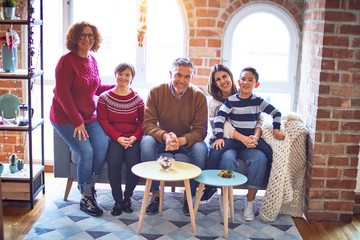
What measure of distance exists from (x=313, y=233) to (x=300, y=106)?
1210mm

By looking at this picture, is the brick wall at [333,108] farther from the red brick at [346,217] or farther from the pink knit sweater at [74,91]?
the pink knit sweater at [74,91]

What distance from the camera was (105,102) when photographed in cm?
362

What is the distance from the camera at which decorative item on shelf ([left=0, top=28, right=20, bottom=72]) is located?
347cm

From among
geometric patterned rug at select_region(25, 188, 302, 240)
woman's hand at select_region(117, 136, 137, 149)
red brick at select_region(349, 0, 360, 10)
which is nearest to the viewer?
geometric patterned rug at select_region(25, 188, 302, 240)

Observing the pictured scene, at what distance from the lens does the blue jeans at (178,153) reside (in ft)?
11.4

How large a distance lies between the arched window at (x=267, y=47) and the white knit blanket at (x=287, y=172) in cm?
67

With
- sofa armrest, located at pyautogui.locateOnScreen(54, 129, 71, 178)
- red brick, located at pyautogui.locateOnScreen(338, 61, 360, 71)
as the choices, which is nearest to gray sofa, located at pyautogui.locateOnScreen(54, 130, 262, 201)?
sofa armrest, located at pyautogui.locateOnScreen(54, 129, 71, 178)

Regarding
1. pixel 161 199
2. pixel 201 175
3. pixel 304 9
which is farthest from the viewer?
pixel 304 9

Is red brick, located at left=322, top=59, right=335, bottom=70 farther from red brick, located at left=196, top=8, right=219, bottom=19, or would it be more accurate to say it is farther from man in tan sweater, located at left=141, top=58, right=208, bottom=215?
A: red brick, located at left=196, top=8, right=219, bottom=19

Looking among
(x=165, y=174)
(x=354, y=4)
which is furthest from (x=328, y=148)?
(x=165, y=174)

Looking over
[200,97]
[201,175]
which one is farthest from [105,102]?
[201,175]

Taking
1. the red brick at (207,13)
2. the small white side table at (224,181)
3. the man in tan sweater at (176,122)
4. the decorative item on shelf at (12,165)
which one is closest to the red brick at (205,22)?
the red brick at (207,13)

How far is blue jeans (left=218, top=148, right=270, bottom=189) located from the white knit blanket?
0.26 ft

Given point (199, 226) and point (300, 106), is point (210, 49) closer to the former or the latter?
point (300, 106)
